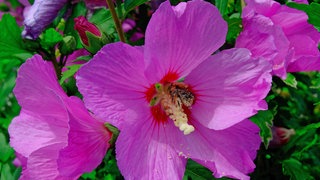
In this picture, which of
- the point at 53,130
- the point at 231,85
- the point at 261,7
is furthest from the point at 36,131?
the point at 261,7

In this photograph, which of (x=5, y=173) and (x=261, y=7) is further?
(x=5, y=173)

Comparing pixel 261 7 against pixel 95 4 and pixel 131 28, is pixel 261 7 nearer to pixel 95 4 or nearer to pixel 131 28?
pixel 95 4

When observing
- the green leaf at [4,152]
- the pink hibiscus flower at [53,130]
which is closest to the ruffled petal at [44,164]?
the pink hibiscus flower at [53,130]

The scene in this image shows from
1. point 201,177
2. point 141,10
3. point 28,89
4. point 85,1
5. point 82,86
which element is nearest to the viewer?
point 82,86

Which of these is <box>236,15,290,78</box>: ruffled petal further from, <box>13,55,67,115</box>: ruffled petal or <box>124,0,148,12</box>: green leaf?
<box>13,55,67,115</box>: ruffled petal

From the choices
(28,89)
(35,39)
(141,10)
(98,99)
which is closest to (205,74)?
(98,99)

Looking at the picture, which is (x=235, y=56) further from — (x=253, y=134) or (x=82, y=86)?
(x=82, y=86)
